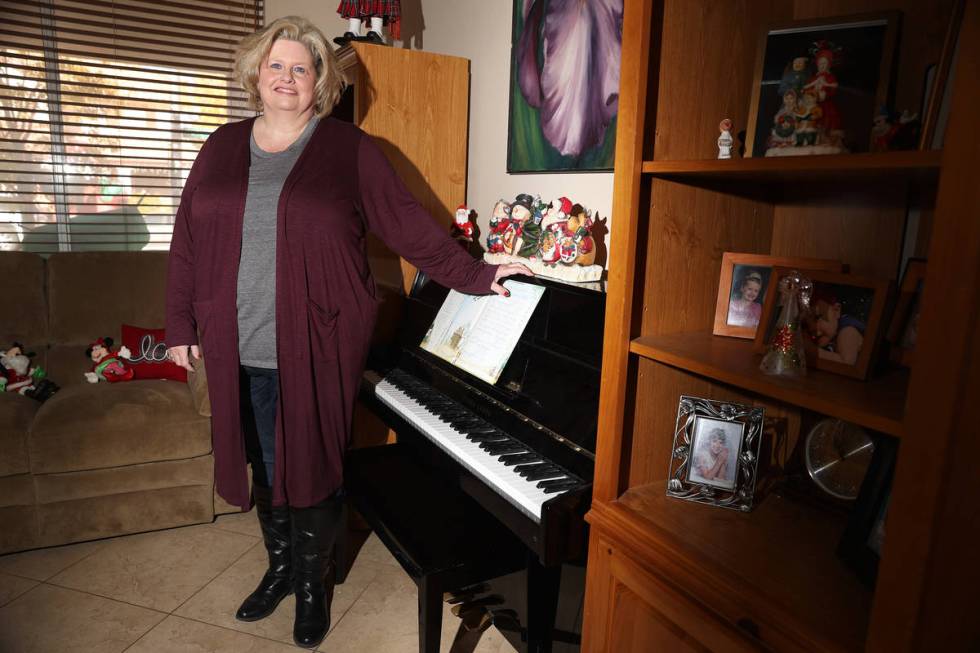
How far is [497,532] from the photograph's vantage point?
61.1 inches

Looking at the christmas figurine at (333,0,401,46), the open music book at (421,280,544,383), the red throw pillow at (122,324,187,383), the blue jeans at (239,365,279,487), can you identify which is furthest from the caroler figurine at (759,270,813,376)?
the red throw pillow at (122,324,187,383)

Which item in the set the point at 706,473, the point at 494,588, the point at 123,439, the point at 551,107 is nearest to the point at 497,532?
the point at 494,588

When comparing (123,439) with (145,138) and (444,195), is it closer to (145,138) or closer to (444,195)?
(444,195)

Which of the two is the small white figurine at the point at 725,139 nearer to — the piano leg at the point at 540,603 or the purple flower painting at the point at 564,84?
the purple flower painting at the point at 564,84

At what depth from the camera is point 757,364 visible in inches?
41.0

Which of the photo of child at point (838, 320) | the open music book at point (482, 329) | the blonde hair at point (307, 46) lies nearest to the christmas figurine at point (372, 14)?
the blonde hair at point (307, 46)

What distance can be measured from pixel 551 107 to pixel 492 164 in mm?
438

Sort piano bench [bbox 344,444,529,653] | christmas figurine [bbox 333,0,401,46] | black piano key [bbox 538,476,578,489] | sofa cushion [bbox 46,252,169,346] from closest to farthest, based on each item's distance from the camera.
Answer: black piano key [bbox 538,476,578,489] < piano bench [bbox 344,444,529,653] < christmas figurine [bbox 333,0,401,46] < sofa cushion [bbox 46,252,169,346]

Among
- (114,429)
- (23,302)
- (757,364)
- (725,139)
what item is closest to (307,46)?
(725,139)

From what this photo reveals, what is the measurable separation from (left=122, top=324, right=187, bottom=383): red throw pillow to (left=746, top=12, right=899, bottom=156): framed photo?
235 centimetres

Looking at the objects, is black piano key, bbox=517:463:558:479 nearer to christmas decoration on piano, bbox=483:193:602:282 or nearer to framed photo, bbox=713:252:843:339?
framed photo, bbox=713:252:843:339

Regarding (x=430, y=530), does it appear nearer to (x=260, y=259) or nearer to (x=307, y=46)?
(x=260, y=259)

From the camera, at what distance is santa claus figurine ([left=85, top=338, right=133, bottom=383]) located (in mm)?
2594

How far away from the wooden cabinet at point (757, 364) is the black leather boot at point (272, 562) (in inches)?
41.8
